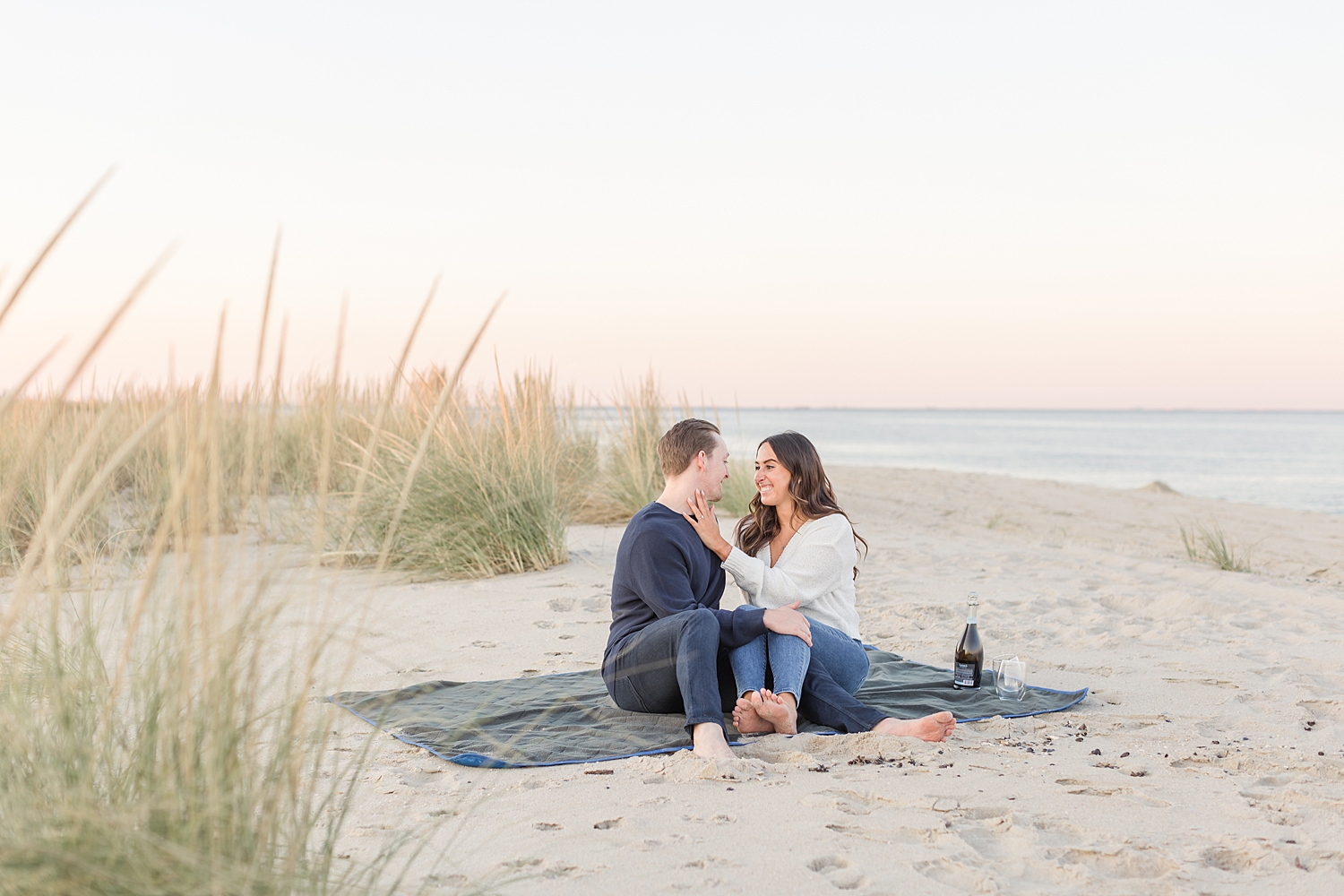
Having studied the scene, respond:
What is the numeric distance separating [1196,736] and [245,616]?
3.25m

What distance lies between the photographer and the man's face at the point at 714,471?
3709mm

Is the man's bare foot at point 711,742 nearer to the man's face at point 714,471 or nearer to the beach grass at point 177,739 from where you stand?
the man's face at point 714,471

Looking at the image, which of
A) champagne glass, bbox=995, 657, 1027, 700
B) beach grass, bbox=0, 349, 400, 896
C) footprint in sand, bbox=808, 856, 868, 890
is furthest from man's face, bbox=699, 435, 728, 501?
beach grass, bbox=0, 349, 400, 896

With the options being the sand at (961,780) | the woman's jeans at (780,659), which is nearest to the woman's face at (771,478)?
the woman's jeans at (780,659)

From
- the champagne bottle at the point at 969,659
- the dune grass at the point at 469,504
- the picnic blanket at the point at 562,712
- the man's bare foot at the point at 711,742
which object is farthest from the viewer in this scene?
the dune grass at the point at 469,504

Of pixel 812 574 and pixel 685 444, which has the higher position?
pixel 685 444

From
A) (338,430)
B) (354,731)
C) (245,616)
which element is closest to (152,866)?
(245,616)

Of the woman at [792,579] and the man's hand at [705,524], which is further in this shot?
the man's hand at [705,524]

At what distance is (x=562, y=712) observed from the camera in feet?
12.4

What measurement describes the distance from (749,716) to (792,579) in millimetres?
602

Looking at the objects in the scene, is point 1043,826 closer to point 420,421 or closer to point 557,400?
point 420,421

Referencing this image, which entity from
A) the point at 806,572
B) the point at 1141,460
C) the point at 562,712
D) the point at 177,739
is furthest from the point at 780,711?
the point at 1141,460

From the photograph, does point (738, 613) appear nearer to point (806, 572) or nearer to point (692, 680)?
point (692, 680)

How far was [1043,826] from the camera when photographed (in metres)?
2.60
